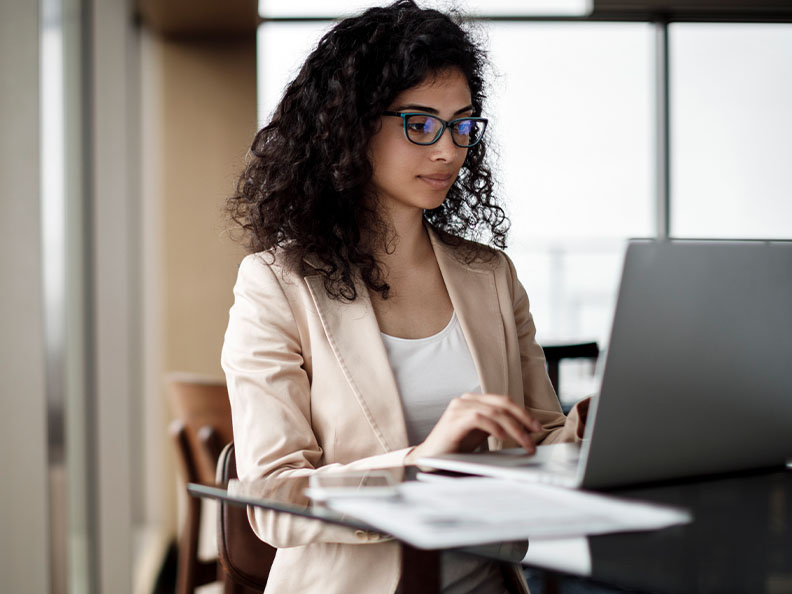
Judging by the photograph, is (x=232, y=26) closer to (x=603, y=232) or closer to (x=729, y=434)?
(x=603, y=232)

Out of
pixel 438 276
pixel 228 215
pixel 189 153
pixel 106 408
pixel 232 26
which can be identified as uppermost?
pixel 232 26

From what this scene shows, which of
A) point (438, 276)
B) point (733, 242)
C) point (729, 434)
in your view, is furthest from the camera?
point (438, 276)

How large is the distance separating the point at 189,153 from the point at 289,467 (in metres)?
3.36

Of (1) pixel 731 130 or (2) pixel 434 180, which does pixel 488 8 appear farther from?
(2) pixel 434 180

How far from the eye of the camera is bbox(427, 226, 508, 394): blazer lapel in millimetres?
1546

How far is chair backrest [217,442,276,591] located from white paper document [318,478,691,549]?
57 cm

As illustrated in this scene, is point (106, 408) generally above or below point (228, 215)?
below

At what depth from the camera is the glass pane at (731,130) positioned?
5.32 m

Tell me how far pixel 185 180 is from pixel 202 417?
69.4 inches

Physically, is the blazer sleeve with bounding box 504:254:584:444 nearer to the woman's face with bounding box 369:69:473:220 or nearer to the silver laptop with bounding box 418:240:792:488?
the woman's face with bounding box 369:69:473:220

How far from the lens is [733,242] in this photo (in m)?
0.92

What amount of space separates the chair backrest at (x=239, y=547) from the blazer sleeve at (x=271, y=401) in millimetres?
98

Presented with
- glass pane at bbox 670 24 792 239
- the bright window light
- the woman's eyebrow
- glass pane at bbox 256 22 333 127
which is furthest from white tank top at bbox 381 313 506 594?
glass pane at bbox 670 24 792 239

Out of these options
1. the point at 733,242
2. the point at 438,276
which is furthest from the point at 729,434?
the point at 438,276
